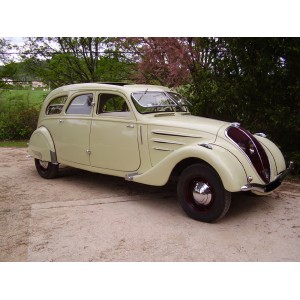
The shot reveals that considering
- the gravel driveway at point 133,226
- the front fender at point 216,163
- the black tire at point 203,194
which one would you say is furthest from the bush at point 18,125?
the black tire at point 203,194

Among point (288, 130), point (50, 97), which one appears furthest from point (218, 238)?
point (50, 97)

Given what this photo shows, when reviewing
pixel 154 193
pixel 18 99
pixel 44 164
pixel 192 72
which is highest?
pixel 192 72

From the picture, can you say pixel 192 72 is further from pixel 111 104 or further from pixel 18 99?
pixel 18 99

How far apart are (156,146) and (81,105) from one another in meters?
1.73

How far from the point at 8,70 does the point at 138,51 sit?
15.0 feet

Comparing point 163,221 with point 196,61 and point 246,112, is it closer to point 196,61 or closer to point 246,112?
point 246,112

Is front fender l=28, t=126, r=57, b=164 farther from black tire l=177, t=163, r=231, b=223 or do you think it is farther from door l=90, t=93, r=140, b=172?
black tire l=177, t=163, r=231, b=223

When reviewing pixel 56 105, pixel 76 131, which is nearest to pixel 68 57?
pixel 56 105

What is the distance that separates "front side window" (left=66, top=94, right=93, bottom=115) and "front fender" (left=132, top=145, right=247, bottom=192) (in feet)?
5.71

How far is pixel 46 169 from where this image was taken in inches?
234

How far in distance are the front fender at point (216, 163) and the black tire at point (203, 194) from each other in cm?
13

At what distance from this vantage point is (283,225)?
383 cm

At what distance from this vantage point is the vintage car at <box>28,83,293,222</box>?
373 cm

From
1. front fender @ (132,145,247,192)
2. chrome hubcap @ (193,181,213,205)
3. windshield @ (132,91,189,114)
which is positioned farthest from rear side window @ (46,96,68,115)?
chrome hubcap @ (193,181,213,205)
